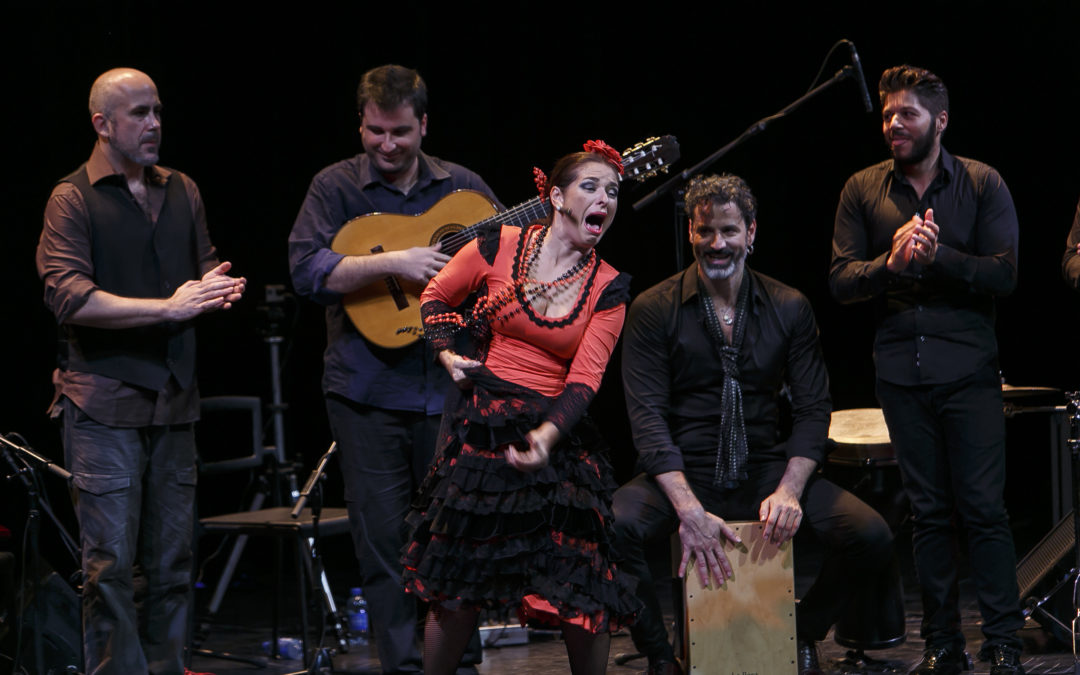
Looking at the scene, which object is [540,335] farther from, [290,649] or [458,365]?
[290,649]

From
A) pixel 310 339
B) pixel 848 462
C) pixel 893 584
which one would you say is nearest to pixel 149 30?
pixel 310 339

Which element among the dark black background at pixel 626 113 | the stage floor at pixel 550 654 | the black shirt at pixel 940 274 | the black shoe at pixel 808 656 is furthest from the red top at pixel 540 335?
the dark black background at pixel 626 113

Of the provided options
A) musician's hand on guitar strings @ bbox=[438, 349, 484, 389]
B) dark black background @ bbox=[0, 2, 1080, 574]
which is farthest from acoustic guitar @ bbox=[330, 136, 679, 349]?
dark black background @ bbox=[0, 2, 1080, 574]

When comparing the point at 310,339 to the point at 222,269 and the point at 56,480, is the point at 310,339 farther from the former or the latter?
the point at 222,269

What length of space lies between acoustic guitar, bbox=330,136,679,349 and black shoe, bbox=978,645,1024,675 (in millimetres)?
1922

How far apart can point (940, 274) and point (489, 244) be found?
5.24 ft

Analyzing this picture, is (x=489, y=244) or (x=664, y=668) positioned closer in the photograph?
(x=489, y=244)

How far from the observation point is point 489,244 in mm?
3301

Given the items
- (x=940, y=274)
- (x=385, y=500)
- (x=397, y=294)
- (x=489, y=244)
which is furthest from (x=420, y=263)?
(x=940, y=274)

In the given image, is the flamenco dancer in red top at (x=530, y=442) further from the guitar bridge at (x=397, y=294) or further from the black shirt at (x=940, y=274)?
the black shirt at (x=940, y=274)

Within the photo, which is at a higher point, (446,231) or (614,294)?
(446,231)

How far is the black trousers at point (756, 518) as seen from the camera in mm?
3783

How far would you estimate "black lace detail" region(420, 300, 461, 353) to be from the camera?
324cm

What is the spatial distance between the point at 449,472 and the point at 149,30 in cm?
372
